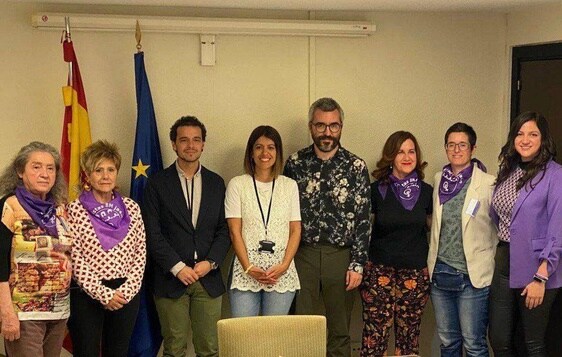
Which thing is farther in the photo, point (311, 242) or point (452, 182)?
point (311, 242)

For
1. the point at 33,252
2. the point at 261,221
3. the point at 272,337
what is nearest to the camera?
the point at 272,337

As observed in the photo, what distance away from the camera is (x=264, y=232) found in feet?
12.3

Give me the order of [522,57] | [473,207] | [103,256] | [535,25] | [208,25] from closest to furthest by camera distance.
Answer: [103,256] → [473,207] → [208,25] → [535,25] → [522,57]

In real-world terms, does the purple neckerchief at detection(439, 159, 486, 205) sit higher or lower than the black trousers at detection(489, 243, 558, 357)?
higher

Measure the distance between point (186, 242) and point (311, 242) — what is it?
0.69 metres

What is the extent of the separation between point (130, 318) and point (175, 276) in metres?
0.33

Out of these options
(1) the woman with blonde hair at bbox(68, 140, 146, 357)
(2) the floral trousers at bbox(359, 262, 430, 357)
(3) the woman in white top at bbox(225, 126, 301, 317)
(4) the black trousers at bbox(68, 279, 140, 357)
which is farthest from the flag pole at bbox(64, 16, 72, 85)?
(2) the floral trousers at bbox(359, 262, 430, 357)

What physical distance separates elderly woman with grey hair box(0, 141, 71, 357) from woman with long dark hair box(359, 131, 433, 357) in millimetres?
1653

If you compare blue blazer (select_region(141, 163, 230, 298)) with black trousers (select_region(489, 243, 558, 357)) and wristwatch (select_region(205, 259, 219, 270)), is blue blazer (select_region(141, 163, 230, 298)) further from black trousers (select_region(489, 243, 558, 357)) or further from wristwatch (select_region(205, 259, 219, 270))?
black trousers (select_region(489, 243, 558, 357))

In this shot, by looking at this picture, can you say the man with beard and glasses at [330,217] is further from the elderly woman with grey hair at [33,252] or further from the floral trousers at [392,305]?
the elderly woman with grey hair at [33,252]

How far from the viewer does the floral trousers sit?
3.83 metres

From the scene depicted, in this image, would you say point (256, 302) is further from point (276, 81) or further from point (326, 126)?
point (276, 81)

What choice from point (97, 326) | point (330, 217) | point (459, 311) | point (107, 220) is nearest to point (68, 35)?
point (107, 220)

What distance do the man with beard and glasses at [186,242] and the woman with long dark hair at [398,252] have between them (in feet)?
2.76
